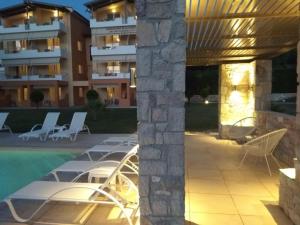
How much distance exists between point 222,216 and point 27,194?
262cm

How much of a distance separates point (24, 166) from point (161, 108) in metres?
6.18

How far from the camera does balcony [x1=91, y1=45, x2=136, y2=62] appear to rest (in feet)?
99.6

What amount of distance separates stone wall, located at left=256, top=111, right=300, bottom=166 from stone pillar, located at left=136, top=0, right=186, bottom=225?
3951 mm

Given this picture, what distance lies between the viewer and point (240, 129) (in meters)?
9.90

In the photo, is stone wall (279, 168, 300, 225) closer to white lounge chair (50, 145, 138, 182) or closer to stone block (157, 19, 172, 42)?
white lounge chair (50, 145, 138, 182)

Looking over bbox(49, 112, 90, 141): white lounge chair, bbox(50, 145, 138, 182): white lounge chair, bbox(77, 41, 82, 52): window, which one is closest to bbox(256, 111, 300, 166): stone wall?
bbox(50, 145, 138, 182): white lounge chair

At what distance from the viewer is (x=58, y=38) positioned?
107 feet

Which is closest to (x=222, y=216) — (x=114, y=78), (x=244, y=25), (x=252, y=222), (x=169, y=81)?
(x=252, y=222)

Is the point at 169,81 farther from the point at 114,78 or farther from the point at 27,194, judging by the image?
the point at 114,78

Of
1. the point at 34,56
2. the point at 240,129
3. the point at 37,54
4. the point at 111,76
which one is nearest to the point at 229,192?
the point at 240,129

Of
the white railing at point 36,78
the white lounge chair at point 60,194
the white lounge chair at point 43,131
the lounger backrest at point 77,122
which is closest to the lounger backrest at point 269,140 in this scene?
the white lounge chair at point 60,194

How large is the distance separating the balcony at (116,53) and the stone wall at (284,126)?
2286 centimetres

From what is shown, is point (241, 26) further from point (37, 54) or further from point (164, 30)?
point (37, 54)

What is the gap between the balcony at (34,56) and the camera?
106ft
